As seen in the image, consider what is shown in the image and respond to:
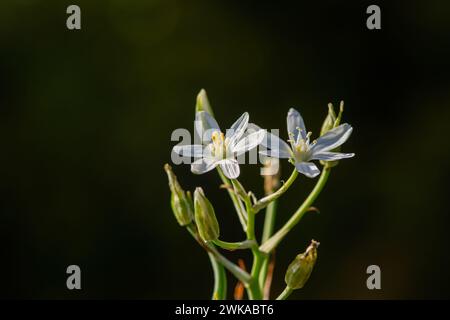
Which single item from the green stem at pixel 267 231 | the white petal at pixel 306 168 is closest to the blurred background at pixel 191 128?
the green stem at pixel 267 231

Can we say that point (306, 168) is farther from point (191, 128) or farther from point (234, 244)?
point (191, 128)

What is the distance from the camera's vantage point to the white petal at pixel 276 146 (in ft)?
2.65

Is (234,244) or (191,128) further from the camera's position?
(191,128)

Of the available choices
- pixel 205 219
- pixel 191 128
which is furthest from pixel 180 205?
pixel 191 128

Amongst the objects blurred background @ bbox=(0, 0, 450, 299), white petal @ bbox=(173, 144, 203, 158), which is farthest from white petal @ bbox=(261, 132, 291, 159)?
blurred background @ bbox=(0, 0, 450, 299)

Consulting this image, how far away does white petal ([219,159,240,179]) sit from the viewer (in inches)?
30.5

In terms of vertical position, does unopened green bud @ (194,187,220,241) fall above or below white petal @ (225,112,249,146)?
below

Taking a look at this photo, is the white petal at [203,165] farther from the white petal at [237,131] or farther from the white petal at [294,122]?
the white petal at [294,122]

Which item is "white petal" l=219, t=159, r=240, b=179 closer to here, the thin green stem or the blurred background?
the thin green stem

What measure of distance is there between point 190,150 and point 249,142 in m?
0.10

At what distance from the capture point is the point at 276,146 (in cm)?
83
